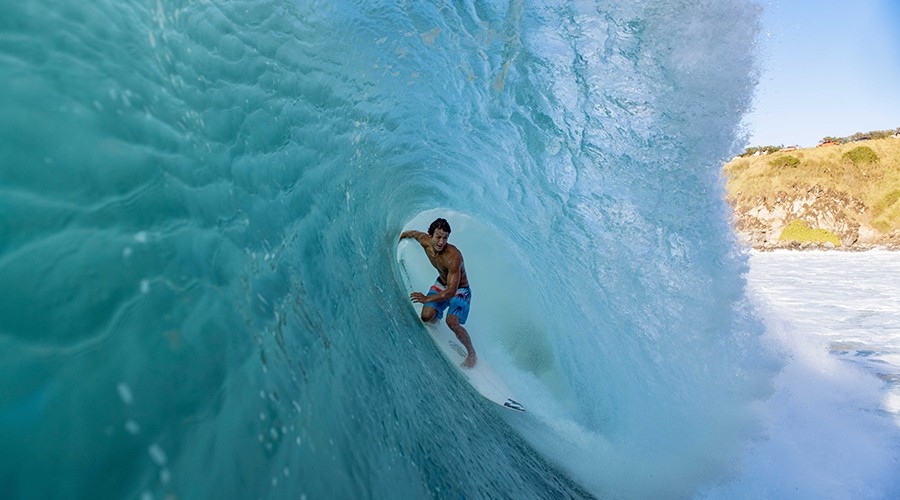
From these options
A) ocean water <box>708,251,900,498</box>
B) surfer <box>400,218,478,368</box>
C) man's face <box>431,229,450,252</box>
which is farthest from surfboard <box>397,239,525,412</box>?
ocean water <box>708,251,900,498</box>

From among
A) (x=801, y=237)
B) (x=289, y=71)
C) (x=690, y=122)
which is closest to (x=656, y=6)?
(x=690, y=122)

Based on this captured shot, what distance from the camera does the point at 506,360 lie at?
20.7 feet

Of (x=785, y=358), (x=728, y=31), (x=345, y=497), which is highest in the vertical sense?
(x=728, y=31)

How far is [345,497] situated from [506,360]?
474cm

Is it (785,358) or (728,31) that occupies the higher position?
(728,31)

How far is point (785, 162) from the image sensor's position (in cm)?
4153

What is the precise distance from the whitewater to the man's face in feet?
1.93

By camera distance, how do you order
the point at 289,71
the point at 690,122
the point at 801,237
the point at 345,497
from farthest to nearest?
the point at 801,237 → the point at 690,122 → the point at 289,71 → the point at 345,497

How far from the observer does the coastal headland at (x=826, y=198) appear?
3647 cm

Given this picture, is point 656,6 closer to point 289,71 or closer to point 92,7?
point 289,71

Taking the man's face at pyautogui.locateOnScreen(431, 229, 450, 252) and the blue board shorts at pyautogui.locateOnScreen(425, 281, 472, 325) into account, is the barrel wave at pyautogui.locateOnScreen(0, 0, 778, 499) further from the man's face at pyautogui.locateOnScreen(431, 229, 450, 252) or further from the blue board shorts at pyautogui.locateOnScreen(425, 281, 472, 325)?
the man's face at pyautogui.locateOnScreen(431, 229, 450, 252)

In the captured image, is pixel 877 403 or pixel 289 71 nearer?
pixel 289 71

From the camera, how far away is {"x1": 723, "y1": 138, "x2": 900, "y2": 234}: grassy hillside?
3681cm

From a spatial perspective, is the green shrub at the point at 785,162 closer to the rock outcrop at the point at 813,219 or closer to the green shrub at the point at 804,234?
the rock outcrop at the point at 813,219
